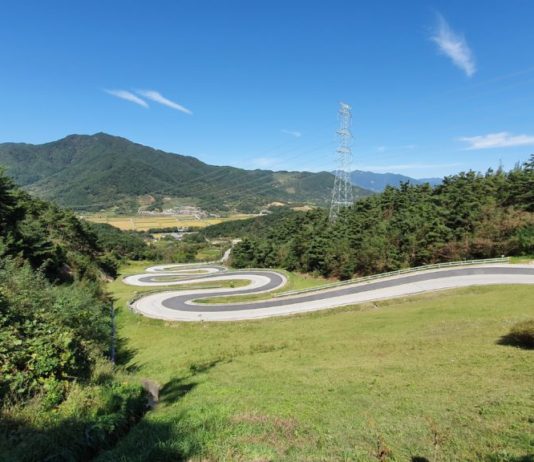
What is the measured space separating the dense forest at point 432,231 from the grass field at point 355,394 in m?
22.0

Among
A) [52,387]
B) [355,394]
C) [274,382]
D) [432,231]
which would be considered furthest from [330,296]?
[52,387]

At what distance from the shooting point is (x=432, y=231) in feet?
149

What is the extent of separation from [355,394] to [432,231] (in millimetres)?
41545

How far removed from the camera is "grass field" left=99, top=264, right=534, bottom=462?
5.95 m

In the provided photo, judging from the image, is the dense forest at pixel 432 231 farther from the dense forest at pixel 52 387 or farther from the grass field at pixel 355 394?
the dense forest at pixel 52 387

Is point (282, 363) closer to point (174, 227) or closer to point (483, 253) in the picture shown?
point (483, 253)

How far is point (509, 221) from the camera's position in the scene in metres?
40.5

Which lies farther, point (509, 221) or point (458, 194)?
point (458, 194)

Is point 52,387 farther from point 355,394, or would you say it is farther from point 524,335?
A: point 524,335

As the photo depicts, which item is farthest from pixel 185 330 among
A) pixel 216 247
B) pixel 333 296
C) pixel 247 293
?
pixel 216 247

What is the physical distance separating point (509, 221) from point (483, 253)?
191 inches

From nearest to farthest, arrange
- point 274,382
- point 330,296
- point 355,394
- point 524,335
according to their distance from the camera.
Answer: point 355,394
point 274,382
point 524,335
point 330,296

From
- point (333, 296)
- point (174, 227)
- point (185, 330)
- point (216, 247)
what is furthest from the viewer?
point (174, 227)

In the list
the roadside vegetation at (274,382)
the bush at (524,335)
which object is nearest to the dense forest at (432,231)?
the roadside vegetation at (274,382)
